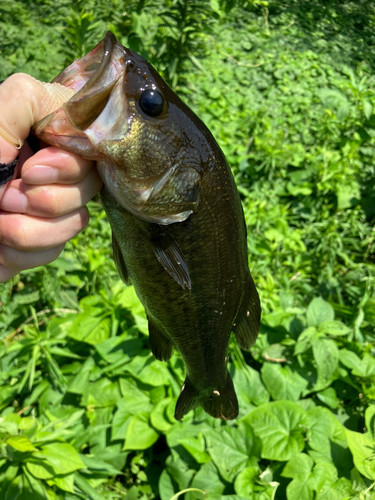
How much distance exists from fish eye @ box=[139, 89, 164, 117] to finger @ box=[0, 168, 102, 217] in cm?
27

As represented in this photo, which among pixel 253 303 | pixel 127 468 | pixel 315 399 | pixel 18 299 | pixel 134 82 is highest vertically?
pixel 134 82

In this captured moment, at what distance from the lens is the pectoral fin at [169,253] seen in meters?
1.17

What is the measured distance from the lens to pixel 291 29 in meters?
7.39

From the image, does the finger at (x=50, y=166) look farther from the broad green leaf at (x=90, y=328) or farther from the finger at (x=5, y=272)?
the broad green leaf at (x=90, y=328)

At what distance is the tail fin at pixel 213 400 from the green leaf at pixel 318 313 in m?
1.12

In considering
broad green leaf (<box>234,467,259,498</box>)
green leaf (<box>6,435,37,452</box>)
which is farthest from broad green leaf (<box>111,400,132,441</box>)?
broad green leaf (<box>234,467,259,498</box>)

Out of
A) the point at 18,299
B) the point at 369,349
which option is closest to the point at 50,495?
the point at 18,299

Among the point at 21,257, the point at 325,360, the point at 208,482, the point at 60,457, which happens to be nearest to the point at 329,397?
the point at 325,360

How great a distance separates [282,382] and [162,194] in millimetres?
1945

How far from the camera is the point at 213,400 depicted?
1.79m

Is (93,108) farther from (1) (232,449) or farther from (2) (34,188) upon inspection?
(1) (232,449)

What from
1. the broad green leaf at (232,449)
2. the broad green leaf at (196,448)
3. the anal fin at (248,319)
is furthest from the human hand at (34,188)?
the broad green leaf at (232,449)

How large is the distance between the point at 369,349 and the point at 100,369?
1948 mm

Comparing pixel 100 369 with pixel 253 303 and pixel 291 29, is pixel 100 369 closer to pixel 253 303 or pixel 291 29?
pixel 253 303
